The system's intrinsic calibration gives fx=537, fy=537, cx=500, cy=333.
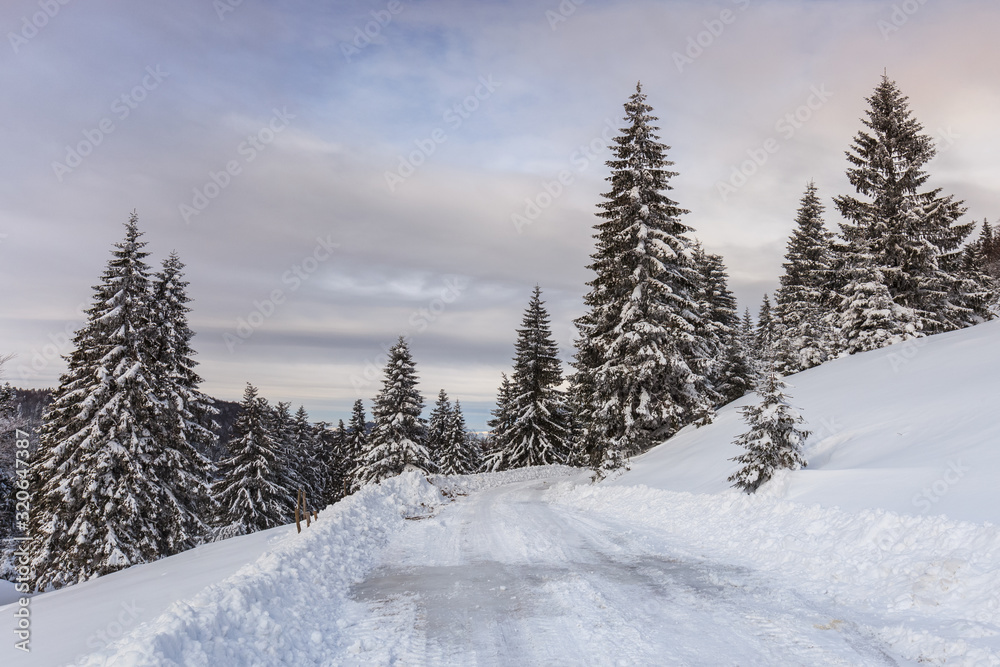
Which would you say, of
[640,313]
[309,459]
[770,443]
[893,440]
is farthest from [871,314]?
[309,459]

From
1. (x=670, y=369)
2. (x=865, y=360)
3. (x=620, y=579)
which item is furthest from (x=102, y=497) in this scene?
(x=865, y=360)

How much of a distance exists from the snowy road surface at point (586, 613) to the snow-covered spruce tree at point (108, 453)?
49.6ft

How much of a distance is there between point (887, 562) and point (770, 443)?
16.6ft

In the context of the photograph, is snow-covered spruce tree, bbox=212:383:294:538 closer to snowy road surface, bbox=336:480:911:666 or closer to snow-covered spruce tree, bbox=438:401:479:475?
snow-covered spruce tree, bbox=438:401:479:475

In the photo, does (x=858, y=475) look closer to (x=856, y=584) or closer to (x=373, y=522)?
(x=856, y=584)

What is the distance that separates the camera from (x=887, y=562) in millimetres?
6953

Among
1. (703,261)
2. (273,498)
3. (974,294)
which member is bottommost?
(273,498)

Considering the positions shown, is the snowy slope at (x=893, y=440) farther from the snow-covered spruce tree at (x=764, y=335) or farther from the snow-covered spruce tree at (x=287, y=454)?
the snow-covered spruce tree at (x=287, y=454)

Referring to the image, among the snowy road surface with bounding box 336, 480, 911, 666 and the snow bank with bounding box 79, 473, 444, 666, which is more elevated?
the snow bank with bounding box 79, 473, 444, 666

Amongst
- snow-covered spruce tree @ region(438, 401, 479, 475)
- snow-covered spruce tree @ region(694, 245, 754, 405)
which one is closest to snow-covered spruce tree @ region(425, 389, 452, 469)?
snow-covered spruce tree @ region(438, 401, 479, 475)

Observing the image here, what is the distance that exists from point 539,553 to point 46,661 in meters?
7.09

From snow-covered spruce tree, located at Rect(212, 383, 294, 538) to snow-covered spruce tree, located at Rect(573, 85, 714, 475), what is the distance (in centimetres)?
2343

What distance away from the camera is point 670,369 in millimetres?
21609

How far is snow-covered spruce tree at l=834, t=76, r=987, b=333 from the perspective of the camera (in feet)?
87.5
